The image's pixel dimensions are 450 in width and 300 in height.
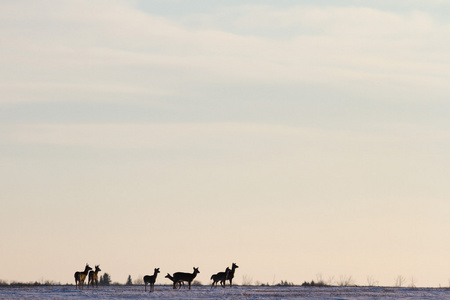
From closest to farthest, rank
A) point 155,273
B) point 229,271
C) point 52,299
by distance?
point 52,299 → point 155,273 → point 229,271

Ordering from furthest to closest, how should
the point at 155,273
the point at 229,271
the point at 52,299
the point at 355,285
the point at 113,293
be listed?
the point at 355,285 → the point at 229,271 → the point at 155,273 → the point at 113,293 → the point at 52,299

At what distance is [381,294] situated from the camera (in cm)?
5478

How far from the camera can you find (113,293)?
53906 mm

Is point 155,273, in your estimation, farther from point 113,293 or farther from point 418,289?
point 418,289

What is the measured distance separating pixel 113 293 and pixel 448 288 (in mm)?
24281

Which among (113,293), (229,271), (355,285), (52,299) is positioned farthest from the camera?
(355,285)

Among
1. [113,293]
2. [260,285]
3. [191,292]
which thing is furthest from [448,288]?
[113,293]

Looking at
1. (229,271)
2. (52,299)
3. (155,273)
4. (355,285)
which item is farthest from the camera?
(355,285)

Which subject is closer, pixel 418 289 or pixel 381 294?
pixel 381 294

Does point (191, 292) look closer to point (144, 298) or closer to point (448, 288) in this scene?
point (144, 298)

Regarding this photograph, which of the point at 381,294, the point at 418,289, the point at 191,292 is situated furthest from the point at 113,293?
the point at 418,289

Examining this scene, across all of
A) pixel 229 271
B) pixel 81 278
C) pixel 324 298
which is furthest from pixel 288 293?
pixel 81 278

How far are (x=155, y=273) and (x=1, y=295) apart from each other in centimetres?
1198

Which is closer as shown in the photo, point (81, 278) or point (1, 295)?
point (1, 295)
